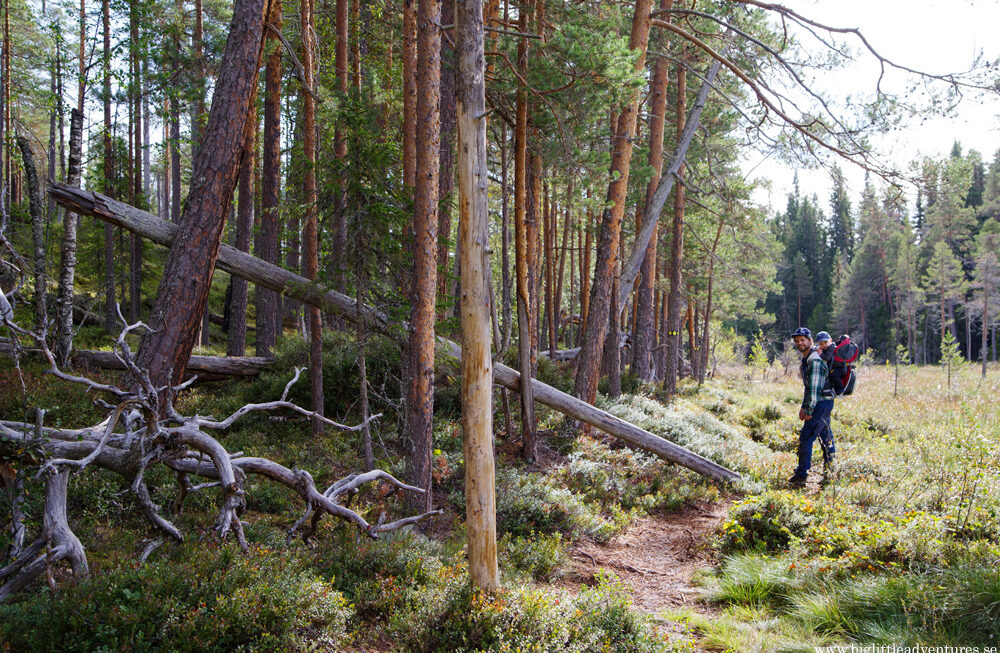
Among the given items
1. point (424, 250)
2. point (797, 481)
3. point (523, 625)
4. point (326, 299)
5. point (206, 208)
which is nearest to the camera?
point (523, 625)

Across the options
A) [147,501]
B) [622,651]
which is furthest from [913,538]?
[147,501]

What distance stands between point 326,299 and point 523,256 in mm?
3150

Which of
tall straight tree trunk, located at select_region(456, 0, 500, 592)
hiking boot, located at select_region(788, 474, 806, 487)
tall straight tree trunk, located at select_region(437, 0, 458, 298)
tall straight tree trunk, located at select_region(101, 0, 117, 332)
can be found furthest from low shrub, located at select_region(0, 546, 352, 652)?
tall straight tree trunk, located at select_region(101, 0, 117, 332)

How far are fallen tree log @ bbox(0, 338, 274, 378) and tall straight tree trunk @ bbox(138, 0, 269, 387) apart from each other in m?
4.00

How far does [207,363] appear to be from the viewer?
11.6 metres

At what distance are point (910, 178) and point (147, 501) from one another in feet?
37.2

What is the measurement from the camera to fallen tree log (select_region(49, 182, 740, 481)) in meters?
7.37

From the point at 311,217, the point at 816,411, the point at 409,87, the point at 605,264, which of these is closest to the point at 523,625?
the point at 816,411

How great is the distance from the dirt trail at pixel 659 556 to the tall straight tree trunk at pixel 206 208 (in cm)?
551

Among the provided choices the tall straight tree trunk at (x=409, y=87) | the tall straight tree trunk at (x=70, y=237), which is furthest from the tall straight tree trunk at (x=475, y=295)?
the tall straight tree trunk at (x=70, y=237)

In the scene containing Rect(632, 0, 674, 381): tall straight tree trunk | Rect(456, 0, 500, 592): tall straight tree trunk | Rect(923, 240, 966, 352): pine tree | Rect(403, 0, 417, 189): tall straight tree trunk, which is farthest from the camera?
Rect(923, 240, 966, 352): pine tree

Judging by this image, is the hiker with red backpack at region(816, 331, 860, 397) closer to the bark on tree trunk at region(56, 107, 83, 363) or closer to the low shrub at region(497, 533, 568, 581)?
the low shrub at region(497, 533, 568, 581)

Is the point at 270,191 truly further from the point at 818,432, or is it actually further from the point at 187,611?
the point at 818,432

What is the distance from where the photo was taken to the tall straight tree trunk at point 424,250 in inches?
254
